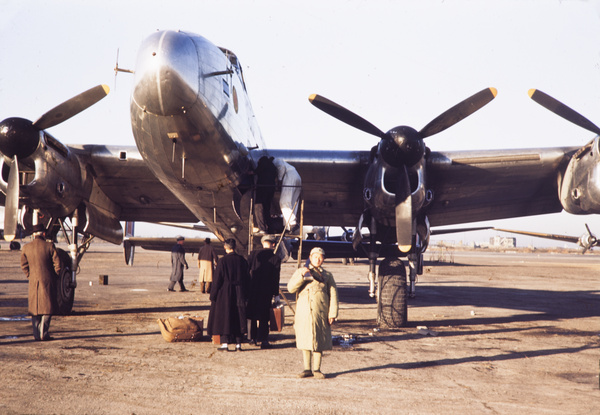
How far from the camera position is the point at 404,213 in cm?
948

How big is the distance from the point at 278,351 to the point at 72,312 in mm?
6450

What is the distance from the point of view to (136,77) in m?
6.70

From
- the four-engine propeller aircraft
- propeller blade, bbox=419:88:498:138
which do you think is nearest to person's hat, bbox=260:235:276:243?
the four-engine propeller aircraft

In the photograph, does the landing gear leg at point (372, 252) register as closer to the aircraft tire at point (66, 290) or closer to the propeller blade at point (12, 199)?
the aircraft tire at point (66, 290)

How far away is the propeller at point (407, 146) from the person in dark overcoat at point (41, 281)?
5.88 meters

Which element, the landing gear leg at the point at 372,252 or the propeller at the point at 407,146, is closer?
the propeller at the point at 407,146

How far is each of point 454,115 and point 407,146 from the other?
1460mm

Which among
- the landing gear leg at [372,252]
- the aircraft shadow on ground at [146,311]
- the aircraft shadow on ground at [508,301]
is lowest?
the aircraft shadow on ground at [508,301]

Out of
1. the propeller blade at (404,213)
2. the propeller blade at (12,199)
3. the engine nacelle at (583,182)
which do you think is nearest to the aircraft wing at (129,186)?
the propeller blade at (12,199)

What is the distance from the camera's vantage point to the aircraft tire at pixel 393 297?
1012 cm

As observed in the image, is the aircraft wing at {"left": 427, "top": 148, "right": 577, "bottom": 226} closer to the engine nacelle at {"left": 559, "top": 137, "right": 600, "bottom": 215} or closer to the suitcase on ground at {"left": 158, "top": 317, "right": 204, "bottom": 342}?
the engine nacelle at {"left": 559, "top": 137, "right": 600, "bottom": 215}

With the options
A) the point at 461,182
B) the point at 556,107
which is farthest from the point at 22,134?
the point at 556,107

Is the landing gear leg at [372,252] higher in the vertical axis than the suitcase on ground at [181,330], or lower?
higher

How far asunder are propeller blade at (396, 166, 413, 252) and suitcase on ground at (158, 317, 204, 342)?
14.0 feet
